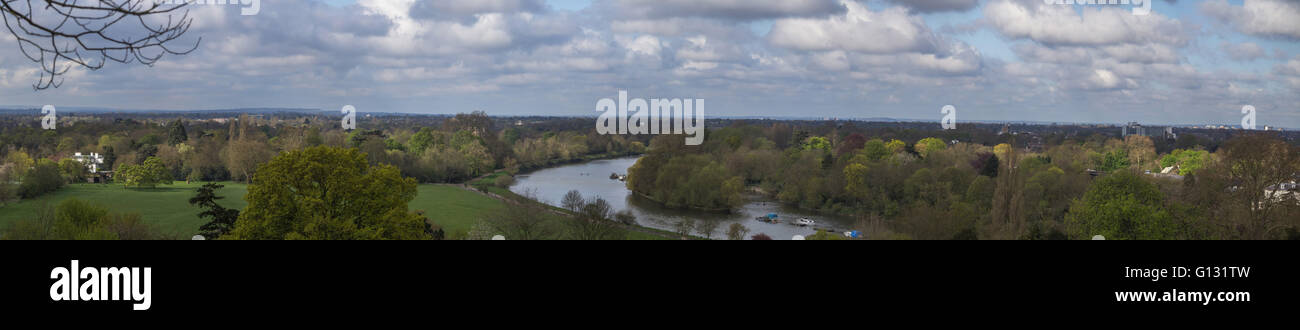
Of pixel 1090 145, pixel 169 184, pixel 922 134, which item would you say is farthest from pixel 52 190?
pixel 922 134

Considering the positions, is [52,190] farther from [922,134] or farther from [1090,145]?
[922,134]

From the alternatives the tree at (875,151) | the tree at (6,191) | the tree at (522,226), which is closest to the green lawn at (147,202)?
the tree at (6,191)

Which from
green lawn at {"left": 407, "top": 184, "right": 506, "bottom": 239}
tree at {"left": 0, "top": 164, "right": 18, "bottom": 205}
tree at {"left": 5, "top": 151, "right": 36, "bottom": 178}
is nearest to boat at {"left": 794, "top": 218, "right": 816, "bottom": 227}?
green lawn at {"left": 407, "top": 184, "right": 506, "bottom": 239}

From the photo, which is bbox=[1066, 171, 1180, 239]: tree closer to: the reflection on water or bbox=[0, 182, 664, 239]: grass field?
the reflection on water

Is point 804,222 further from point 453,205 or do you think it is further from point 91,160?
point 91,160

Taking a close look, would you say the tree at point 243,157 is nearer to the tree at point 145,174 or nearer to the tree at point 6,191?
the tree at point 145,174

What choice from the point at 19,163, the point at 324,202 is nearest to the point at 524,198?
the point at 324,202
